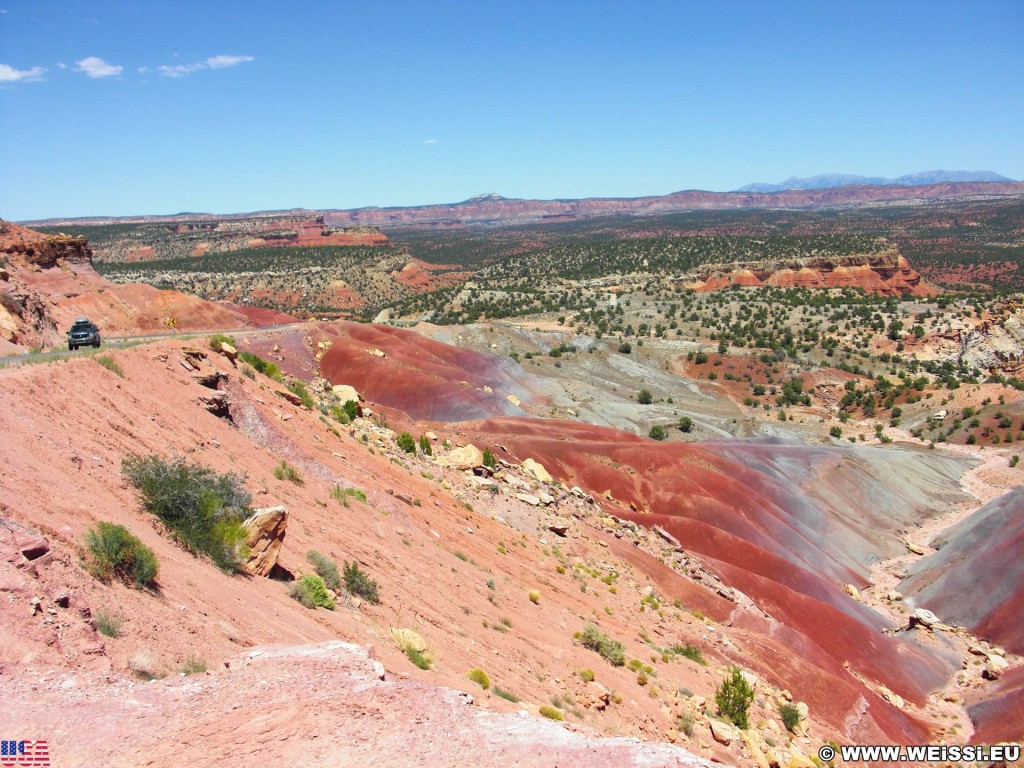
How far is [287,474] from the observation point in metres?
16.0

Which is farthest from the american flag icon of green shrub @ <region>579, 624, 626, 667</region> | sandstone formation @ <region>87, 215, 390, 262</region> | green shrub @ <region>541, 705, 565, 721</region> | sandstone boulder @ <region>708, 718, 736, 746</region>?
sandstone formation @ <region>87, 215, 390, 262</region>

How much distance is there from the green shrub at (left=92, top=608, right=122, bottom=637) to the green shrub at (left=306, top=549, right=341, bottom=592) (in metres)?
4.47

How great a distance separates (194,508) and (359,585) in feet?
10.6

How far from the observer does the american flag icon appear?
17.7 ft

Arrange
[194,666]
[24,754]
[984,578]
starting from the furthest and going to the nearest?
[984,578] < [194,666] < [24,754]

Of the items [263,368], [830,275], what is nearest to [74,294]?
[263,368]

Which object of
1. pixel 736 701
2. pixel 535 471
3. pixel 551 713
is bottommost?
pixel 736 701

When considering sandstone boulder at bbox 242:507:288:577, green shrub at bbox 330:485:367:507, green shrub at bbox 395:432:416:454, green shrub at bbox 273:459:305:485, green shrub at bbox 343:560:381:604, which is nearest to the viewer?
sandstone boulder at bbox 242:507:288:577

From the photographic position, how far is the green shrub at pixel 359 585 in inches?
480

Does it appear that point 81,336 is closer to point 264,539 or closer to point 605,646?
point 264,539

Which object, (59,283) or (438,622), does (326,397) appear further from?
(59,283)

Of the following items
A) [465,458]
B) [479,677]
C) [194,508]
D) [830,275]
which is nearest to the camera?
[479,677]

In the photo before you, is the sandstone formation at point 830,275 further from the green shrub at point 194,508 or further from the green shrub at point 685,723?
the green shrub at point 194,508

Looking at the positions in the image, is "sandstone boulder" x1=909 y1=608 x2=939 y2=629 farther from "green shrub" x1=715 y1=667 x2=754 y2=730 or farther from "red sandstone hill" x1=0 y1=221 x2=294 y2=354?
"red sandstone hill" x1=0 y1=221 x2=294 y2=354
